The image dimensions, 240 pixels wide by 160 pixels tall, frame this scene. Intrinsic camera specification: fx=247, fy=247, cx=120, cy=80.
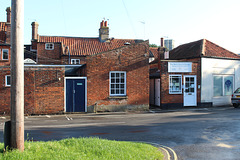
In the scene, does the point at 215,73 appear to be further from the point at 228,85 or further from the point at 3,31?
the point at 3,31

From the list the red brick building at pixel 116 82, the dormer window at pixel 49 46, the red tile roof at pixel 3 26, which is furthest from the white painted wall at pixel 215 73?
the red tile roof at pixel 3 26

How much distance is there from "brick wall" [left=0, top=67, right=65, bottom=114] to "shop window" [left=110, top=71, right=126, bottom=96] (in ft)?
12.0

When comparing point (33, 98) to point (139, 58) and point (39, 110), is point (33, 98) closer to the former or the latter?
point (39, 110)

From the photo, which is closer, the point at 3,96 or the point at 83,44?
the point at 3,96

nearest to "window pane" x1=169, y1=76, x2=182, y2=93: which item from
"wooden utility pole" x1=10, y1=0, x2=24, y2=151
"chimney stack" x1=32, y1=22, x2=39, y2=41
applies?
"wooden utility pole" x1=10, y1=0, x2=24, y2=151

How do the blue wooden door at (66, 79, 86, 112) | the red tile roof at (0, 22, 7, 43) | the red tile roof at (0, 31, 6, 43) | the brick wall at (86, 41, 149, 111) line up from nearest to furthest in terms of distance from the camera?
the blue wooden door at (66, 79, 86, 112)
the brick wall at (86, 41, 149, 111)
the red tile roof at (0, 31, 6, 43)
the red tile roof at (0, 22, 7, 43)

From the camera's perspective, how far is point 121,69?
1866 cm

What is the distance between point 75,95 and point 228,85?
13788mm

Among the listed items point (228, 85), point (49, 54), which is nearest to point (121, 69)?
point (228, 85)

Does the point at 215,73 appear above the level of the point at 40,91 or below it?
above

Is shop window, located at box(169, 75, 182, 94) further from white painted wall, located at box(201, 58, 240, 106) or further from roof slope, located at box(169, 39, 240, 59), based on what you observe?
roof slope, located at box(169, 39, 240, 59)

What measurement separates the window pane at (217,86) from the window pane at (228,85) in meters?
0.56

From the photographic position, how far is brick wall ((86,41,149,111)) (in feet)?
59.1

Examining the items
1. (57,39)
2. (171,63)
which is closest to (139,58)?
(171,63)
